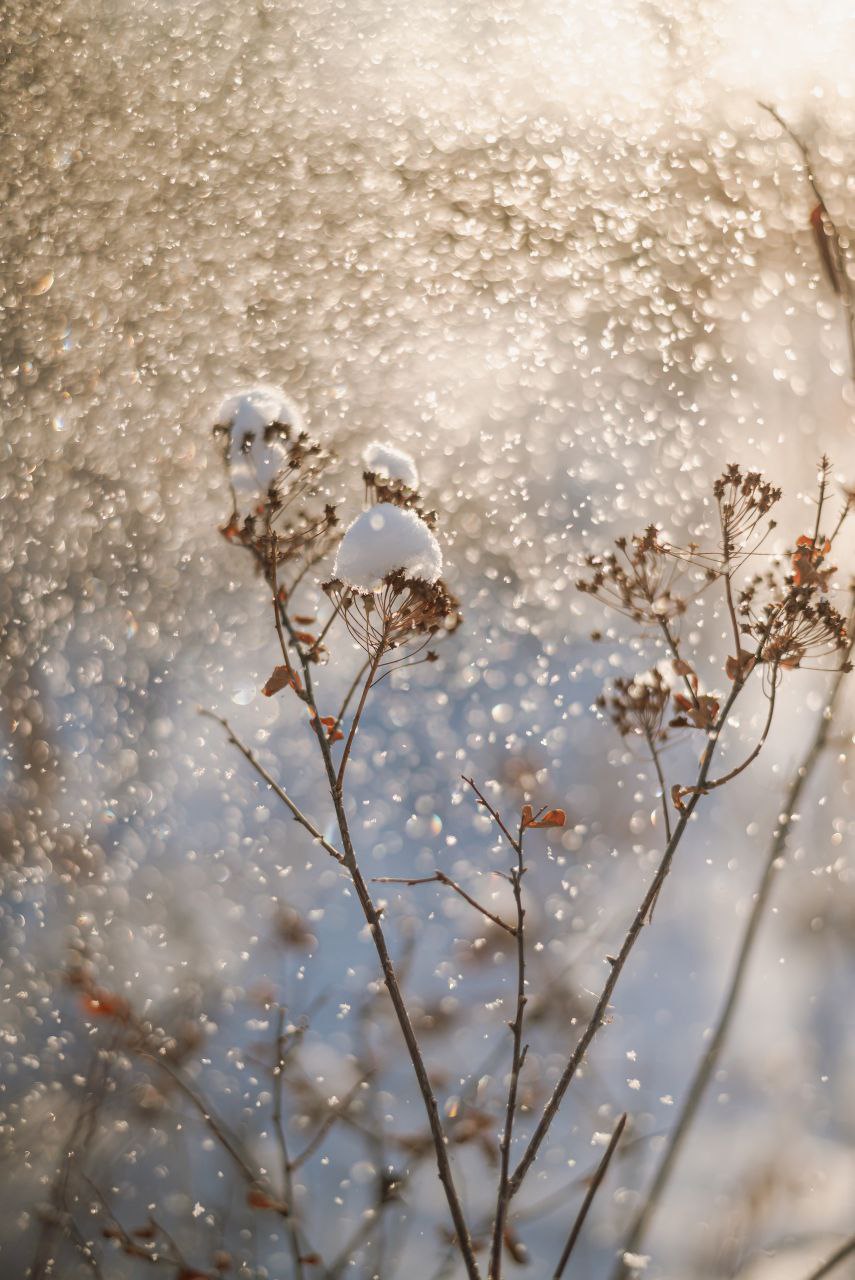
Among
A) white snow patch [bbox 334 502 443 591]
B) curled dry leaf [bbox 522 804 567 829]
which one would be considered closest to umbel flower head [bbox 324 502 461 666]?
white snow patch [bbox 334 502 443 591]

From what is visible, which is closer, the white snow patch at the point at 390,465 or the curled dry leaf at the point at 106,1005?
the white snow patch at the point at 390,465

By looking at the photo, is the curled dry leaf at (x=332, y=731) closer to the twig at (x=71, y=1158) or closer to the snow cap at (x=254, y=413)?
the snow cap at (x=254, y=413)

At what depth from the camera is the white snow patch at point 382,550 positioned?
0.40 meters

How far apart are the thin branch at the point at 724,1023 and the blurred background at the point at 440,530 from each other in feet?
0.07

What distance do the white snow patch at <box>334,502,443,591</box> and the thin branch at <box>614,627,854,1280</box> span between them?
23.2 inches

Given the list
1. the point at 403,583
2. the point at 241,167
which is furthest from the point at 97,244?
the point at 403,583

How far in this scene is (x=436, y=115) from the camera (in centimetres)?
141

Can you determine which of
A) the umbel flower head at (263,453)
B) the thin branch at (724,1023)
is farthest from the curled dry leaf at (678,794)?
the thin branch at (724,1023)

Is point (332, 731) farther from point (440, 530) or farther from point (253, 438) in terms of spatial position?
point (440, 530)

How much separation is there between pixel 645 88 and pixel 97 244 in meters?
1.01

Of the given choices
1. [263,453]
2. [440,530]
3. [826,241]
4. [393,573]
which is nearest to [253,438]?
[263,453]

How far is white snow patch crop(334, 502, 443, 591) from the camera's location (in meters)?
0.40

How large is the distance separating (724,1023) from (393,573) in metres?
0.86

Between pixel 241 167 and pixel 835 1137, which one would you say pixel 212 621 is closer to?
pixel 241 167
